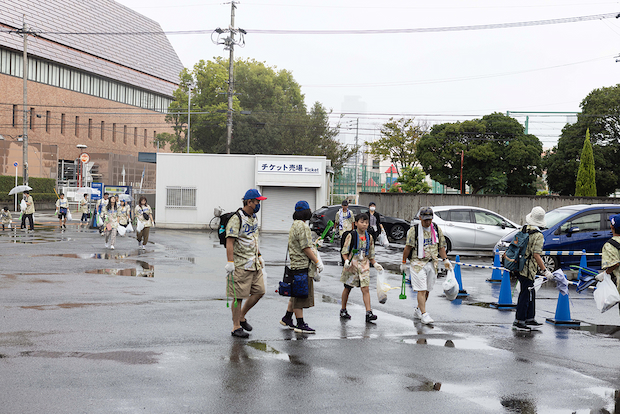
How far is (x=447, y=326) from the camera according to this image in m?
8.68

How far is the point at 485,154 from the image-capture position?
4466 cm

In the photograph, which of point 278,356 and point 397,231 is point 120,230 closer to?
point 397,231

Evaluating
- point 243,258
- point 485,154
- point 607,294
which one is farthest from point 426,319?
point 485,154

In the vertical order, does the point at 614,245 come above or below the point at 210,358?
above

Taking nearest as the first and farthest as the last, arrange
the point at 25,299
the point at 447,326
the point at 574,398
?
the point at 574,398
the point at 447,326
the point at 25,299

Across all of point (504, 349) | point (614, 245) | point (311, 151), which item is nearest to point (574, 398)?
point (504, 349)

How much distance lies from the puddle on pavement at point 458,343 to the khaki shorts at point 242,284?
2016 millimetres

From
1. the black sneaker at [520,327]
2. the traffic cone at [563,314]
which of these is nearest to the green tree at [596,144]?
the traffic cone at [563,314]

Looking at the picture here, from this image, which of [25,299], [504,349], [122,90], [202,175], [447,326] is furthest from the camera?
[122,90]

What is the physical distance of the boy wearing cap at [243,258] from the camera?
24.2ft

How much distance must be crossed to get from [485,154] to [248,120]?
24.6 meters

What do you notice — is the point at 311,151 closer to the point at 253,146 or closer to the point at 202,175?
the point at 253,146

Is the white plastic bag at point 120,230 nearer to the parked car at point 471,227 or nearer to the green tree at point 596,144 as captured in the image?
the parked car at point 471,227

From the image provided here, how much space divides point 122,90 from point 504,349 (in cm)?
7211
